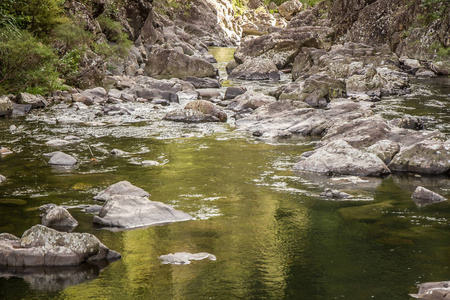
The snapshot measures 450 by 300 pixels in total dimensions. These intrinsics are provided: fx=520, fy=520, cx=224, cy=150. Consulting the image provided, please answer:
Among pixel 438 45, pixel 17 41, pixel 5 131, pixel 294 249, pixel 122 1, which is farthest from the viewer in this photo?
pixel 122 1

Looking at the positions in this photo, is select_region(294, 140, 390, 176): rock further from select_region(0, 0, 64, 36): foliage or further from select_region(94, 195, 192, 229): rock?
select_region(0, 0, 64, 36): foliage

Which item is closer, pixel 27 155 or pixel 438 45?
pixel 27 155

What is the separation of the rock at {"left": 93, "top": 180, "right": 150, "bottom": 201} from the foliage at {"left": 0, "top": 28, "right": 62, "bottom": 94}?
9.23 meters

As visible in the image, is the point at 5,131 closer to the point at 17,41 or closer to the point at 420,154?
the point at 17,41

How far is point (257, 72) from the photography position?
2344cm

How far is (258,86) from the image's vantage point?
66.8 ft

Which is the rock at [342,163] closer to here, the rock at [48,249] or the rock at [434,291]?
the rock at [434,291]

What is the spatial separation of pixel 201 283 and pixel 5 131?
9049mm

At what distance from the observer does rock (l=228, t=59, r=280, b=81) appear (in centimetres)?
2327

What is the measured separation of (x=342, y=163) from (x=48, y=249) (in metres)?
5.09

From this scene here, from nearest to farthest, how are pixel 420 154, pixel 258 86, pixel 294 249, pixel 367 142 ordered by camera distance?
pixel 294 249
pixel 420 154
pixel 367 142
pixel 258 86

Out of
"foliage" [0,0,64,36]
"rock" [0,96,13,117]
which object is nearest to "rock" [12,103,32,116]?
"rock" [0,96,13,117]

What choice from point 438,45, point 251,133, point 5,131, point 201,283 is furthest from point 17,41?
point 438,45

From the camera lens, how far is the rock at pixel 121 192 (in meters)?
6.81
